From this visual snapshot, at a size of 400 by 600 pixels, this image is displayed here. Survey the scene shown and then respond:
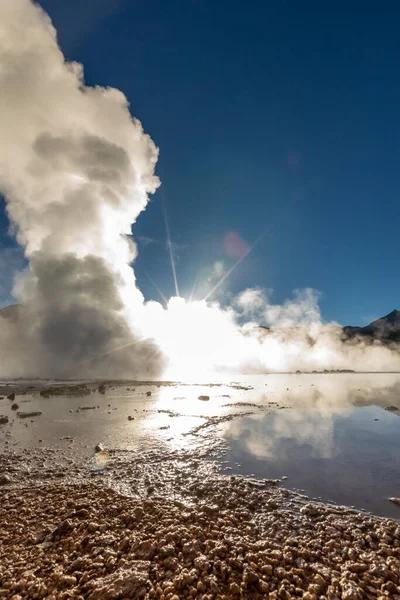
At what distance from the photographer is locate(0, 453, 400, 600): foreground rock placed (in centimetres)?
616

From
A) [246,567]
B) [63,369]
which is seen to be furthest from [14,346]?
[246,567]

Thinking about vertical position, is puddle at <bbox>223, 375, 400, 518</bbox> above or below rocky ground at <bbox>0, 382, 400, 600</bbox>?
below

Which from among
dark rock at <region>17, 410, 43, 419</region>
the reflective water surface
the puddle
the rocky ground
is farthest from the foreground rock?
dark rock at <region>17, 410, 43, 419</region>

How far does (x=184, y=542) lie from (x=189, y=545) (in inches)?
10.0

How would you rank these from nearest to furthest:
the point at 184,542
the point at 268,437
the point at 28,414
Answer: the point at 184,542 → the point at 268,437 → the point at 28,414

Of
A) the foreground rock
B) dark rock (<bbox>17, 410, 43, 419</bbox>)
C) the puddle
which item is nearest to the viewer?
the foreground rock

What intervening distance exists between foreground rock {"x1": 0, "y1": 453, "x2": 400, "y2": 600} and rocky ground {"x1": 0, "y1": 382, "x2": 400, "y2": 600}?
30 millimetres

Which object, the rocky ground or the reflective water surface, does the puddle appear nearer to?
the reflective water surface

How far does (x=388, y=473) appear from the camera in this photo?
1312 cm

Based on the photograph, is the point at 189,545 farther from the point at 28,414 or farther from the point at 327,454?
the point at 28,414

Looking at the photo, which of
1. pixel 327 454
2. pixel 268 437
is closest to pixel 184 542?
pixel 327 454

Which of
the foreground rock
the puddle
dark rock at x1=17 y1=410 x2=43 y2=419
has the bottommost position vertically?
the puddle

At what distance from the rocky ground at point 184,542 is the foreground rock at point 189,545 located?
0.10ft

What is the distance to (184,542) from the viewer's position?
775 cm
